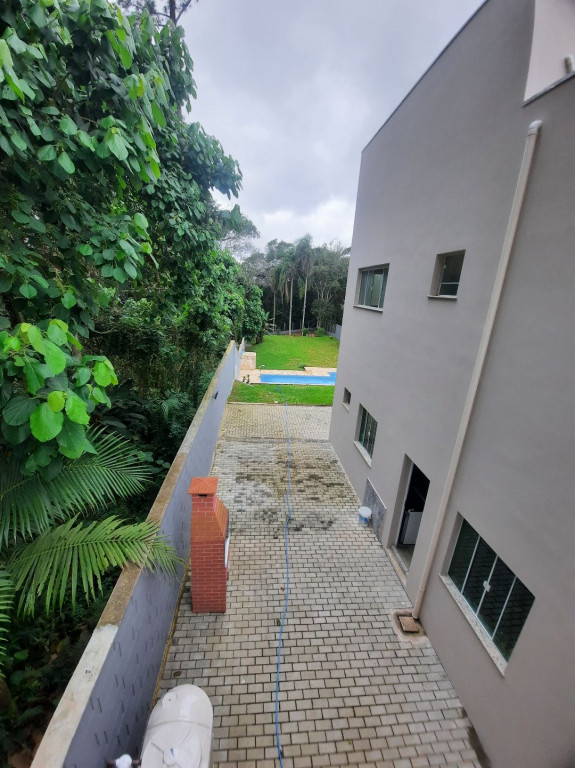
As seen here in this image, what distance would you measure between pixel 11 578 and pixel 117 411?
4.78 metres

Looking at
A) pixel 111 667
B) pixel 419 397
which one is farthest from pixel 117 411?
pixel 419 397

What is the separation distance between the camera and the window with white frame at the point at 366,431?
23.3 feet

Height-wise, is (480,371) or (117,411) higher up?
(480,371)

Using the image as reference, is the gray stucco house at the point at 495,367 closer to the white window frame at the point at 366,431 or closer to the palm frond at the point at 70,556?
the white window frame at the point at 366,431

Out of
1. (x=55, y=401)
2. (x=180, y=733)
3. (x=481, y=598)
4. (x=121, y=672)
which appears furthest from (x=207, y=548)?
(x=481, y=598)

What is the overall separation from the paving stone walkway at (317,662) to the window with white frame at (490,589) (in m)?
1.25

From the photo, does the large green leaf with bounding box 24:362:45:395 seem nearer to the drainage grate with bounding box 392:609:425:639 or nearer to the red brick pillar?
the red brick pillar

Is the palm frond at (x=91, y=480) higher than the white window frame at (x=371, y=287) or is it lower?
lower

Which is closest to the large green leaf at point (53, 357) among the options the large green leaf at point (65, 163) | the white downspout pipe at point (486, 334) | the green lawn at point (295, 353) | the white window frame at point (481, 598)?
the large green leaf at point (65, 163)

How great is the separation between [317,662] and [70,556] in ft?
11.5

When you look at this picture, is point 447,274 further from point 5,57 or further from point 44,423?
point 44,423

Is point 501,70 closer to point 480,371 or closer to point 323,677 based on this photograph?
point 480,371

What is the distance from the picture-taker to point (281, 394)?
585 inches

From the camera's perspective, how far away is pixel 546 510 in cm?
275
